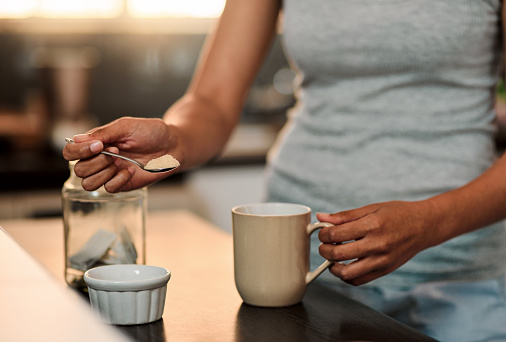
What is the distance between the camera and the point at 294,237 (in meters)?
0.79

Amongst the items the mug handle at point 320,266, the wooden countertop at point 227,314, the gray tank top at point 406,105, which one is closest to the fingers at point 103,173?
the wooden countertop at point 227,314

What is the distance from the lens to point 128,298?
2.39 feet

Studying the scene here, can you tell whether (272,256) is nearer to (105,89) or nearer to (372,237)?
(372,237)

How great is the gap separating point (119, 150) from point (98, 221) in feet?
0.33

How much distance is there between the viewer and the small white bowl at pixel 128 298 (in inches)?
28.6

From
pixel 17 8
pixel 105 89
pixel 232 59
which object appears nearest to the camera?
pixel 232 59

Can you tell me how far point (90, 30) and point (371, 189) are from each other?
7.28ft

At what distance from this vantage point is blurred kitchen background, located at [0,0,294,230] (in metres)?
2.44

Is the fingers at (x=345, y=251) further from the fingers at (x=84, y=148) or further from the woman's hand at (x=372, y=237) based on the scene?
the fingers at (x=84, y=148)

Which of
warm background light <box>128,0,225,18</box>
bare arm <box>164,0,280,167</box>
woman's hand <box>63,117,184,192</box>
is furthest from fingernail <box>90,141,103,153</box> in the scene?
warm background light <box>128,0,225,18</box>

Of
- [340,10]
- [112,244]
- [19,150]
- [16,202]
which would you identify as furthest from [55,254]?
[19,150]

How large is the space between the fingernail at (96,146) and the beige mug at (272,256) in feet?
0.56

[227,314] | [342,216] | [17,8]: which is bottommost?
[227,314]

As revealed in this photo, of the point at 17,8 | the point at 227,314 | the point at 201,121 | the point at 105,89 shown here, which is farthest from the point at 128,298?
the point at 105,89
